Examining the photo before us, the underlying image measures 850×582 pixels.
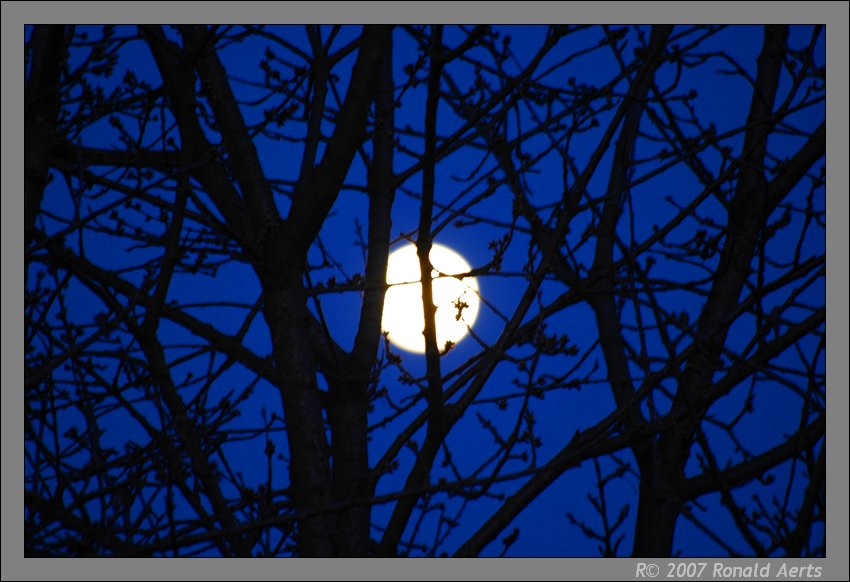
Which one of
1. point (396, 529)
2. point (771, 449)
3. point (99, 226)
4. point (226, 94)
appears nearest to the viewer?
point (396, 529)

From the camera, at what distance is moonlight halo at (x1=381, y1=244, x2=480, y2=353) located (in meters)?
3.23

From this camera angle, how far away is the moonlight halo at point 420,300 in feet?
10.6

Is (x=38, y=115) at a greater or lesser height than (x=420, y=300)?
greater

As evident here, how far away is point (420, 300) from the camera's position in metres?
3.15

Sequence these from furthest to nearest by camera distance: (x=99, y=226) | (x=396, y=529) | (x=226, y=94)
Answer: (x=99, y=226)
(x=226, y=94)
(x=396, y=529)

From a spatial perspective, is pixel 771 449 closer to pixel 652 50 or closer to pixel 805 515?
pixel 805 515

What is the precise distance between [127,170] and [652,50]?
6.88 ft

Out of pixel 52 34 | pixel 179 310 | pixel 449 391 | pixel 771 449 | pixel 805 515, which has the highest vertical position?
pixel 52 34

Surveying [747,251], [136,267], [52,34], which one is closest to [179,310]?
[136,267]

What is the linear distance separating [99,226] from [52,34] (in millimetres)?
844

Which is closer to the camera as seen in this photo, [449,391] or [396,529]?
[396,529]

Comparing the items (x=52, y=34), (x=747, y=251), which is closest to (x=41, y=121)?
(x=52, y=34)

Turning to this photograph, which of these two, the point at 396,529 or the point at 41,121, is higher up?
the point at 41,121

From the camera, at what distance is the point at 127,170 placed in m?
3.50
